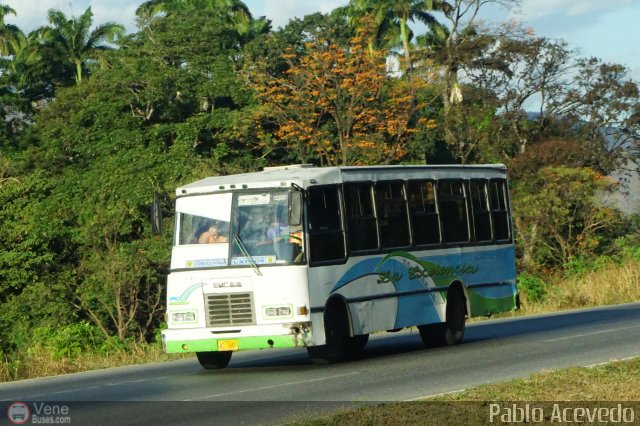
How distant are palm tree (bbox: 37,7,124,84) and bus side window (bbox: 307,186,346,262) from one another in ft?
189

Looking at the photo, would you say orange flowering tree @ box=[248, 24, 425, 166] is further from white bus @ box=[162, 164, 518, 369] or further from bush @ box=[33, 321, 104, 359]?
white bus @ box=[162, 164, 518, 369]

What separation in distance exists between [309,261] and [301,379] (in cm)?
207

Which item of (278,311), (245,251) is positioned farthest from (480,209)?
(278,311)

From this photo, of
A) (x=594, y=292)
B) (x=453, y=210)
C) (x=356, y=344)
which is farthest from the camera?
(x=594, y=292)

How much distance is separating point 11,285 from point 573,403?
3163 cm

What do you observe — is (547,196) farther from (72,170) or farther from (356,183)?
(356,183)

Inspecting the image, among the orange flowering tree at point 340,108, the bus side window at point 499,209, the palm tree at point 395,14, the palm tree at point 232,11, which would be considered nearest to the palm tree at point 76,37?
the palm tree at point 232,11

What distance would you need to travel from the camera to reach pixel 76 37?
75.2m

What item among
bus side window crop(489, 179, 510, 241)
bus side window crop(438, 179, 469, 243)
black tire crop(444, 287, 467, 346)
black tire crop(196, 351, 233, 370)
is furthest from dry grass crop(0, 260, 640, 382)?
bus side window crop(489, 179, 510, 241)

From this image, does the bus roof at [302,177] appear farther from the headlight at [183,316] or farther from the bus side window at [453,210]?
the headlight at [183,316]

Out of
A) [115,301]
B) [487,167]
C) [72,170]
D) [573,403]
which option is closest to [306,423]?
[573,403]

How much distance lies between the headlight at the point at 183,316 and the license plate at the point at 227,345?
1.84ft

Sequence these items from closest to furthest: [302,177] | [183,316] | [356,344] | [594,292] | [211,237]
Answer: [183,316]
[302,177]
[211,237]
[356,344]
[594,292]

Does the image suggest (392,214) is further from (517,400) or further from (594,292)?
(594,292)
